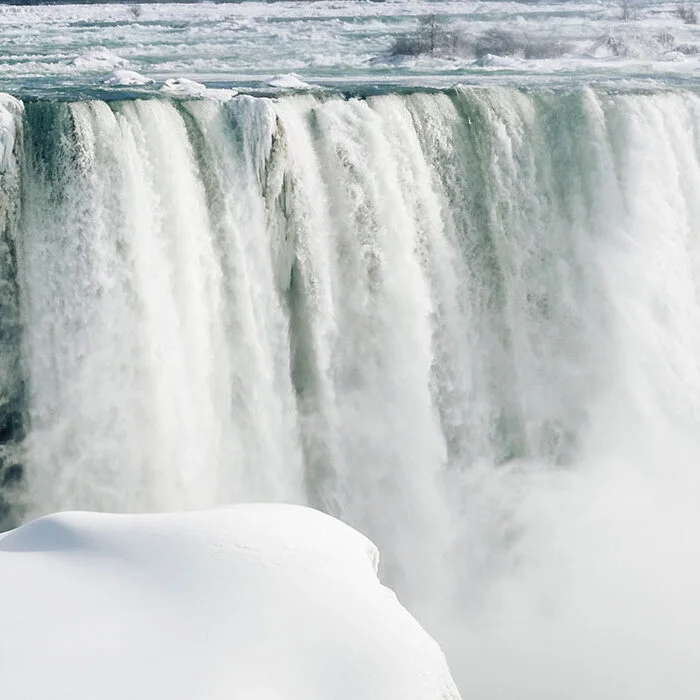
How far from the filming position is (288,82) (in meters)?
16.4

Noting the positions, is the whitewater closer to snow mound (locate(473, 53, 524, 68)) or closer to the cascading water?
the cascading water

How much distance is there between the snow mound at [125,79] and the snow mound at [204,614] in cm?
918

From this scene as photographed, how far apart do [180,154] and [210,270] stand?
1202 millimetres

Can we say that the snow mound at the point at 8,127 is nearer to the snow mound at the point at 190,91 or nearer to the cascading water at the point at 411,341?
the cascading water at the point at 411,341

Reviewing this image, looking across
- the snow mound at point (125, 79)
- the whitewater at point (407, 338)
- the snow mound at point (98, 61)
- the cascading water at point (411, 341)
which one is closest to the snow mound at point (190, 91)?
the whitewater at point (407, 338)

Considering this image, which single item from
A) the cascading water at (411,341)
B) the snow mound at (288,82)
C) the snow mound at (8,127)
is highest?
the snow mound at (288,82)

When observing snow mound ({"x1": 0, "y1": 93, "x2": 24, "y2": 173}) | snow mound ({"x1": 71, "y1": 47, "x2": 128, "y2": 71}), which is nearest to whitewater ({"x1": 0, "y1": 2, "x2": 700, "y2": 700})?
snow mound ({"x1": 0, "y1": 93, "x2": 24, "y2": 173})

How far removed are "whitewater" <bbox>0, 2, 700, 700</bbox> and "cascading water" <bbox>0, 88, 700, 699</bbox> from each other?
3cm

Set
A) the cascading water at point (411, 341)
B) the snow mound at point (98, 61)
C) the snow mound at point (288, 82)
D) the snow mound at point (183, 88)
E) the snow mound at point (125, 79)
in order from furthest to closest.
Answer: the snow mound at point (98, 61) < the snow mound at point (125, 79) < the snow mound at point (288, 82) < the snow mound at point (183, 88) < the cascading water at point (411, 341)

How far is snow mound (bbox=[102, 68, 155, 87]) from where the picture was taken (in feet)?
53.5

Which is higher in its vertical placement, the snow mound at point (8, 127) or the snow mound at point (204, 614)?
the snow mound at point (8, 127)

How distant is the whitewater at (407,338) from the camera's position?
11.5 m

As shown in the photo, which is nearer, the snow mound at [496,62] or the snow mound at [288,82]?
the snow mound at [288,82]

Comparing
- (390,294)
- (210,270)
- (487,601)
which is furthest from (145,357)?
(487,601)
